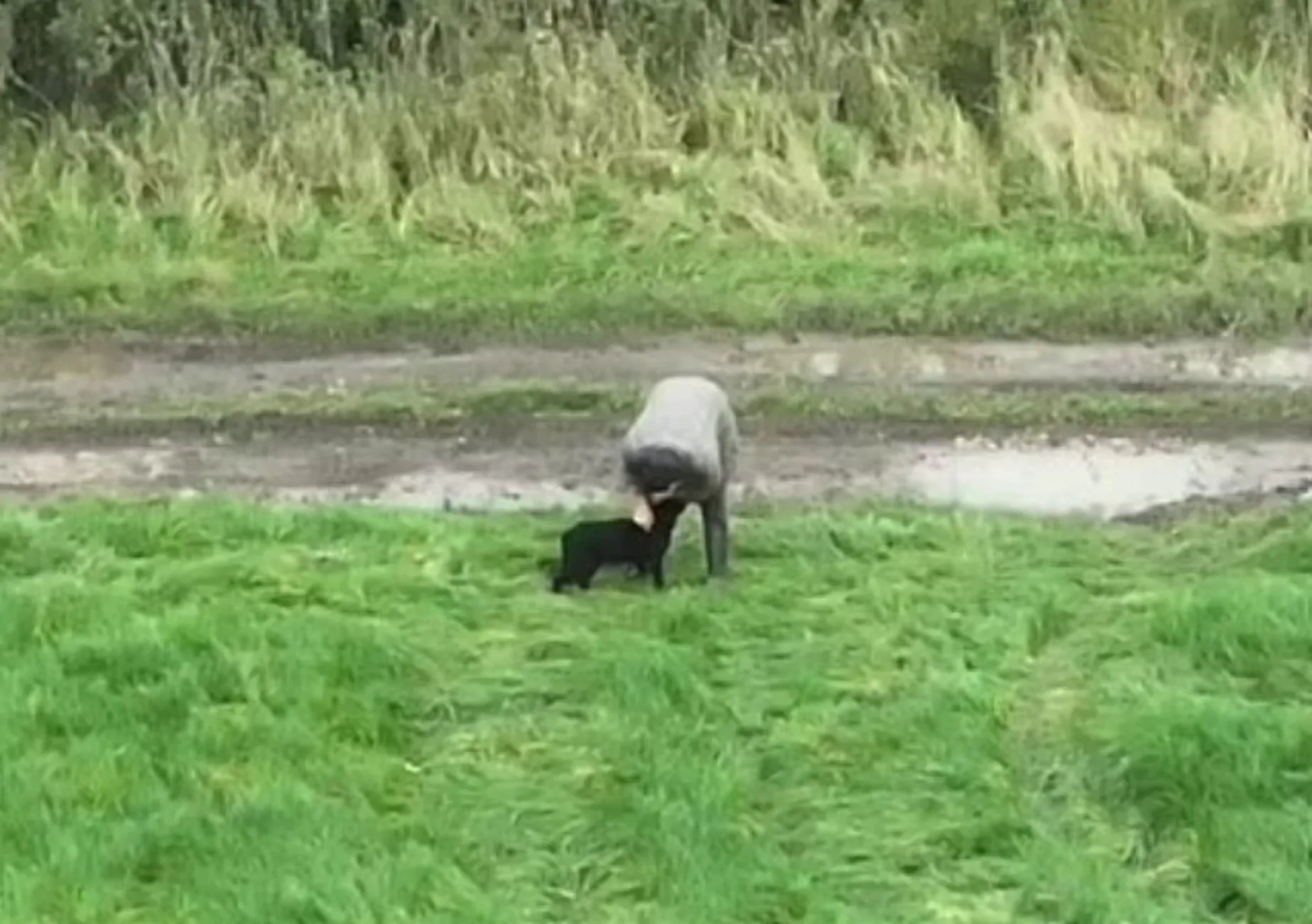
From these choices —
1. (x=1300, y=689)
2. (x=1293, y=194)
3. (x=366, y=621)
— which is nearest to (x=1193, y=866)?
(x=1300, y=689)

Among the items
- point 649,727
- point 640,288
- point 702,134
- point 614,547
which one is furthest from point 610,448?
point 702,134

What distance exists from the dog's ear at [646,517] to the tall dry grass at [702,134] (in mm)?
3787

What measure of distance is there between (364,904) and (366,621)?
4.77 ft

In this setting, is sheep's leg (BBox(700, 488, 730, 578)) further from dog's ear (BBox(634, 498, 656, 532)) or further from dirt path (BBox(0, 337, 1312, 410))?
dirt path (BBox(0, 337, 1312, 410))

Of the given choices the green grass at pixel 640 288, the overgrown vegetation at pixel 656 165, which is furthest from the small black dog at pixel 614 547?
the overgrown vegetation at pixel 656 165

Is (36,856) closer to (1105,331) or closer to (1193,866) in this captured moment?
(1193,866)

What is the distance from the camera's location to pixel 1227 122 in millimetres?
11258

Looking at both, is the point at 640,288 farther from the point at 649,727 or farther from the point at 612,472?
the point at 649,727

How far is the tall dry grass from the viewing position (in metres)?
11.0

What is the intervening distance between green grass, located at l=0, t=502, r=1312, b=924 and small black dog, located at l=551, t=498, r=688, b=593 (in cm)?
9

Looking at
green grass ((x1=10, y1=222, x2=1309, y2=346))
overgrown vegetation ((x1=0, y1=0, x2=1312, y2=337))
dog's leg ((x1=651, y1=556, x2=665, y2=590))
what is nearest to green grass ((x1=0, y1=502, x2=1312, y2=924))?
dog's leg ((x1=651, y1=556, x2=665, y2=590))

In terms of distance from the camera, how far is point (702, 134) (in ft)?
37.9

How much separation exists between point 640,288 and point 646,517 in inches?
132

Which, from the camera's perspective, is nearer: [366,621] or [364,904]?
[364,904]
